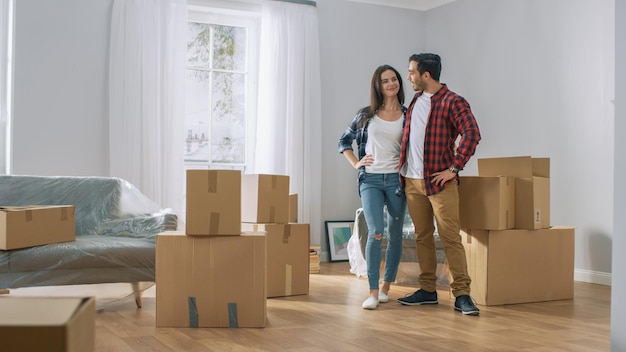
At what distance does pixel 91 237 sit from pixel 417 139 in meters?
1.81

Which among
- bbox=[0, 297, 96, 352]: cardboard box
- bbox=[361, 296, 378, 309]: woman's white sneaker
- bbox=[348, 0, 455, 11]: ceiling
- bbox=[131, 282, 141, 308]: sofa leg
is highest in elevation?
bbox=[348, 0, 455, 11]: ceiling

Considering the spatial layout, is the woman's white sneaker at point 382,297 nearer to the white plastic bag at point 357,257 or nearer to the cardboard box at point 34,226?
the white plastic bag at point 357,257

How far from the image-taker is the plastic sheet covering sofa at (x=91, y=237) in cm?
329

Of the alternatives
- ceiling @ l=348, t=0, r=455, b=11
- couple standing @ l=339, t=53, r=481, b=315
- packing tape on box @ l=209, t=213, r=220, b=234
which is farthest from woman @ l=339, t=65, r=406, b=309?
ceiling @ l=348, t=0, r=455, b=11

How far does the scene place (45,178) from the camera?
401 centimetres

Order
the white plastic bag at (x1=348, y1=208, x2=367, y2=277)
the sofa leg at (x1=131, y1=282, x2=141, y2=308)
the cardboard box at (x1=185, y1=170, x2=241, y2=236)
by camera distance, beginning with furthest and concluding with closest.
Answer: the white plastic bag at (x1=348, y1=208, x2=367, y2=277) → the sofa leg at (x1=131, y1=282, x2=141, y2=308) → the cardboard box at (x1=185, y1=170, x2=241, y2=236)

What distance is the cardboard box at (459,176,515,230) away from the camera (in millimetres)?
3721

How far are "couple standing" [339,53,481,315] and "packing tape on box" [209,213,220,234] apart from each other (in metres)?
0.90

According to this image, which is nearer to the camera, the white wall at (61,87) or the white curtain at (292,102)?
the white wall at (61,87)

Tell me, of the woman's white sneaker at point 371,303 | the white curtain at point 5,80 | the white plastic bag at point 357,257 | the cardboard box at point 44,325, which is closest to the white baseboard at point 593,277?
the white plastic bag at point 357,257

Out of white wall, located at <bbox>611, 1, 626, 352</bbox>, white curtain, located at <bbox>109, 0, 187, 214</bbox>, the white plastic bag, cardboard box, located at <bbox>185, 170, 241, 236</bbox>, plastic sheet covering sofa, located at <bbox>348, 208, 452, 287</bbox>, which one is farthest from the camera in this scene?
white curtain, located at <bbox>109, 0, 187, 214</bbox>

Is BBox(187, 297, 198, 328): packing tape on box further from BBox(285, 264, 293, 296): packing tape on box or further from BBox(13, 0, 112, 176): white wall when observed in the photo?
BBox(13, 0, 112, 176): white wall

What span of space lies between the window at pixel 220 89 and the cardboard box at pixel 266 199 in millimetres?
1748

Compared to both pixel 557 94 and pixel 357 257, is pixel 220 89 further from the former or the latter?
pixel 557 94
